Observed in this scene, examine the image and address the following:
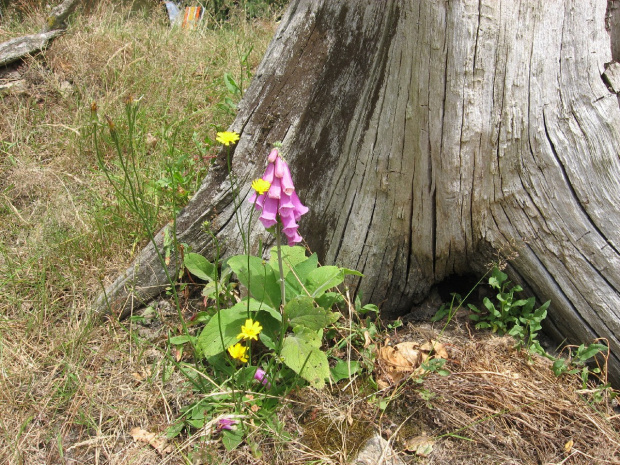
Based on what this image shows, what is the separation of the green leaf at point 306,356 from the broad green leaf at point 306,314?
0.04 metres

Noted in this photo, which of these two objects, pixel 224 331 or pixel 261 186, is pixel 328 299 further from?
pixel 261 186

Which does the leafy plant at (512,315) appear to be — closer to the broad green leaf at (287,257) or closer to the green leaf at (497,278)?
the green leaf at (497,278)

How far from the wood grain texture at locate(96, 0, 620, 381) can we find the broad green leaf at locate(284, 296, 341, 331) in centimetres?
49

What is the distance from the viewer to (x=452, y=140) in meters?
2.18

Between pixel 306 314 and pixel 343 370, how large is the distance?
354 mm

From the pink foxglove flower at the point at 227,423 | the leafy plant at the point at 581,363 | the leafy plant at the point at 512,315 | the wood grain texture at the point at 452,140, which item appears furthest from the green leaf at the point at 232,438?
the leafy plant at the point at 581,363

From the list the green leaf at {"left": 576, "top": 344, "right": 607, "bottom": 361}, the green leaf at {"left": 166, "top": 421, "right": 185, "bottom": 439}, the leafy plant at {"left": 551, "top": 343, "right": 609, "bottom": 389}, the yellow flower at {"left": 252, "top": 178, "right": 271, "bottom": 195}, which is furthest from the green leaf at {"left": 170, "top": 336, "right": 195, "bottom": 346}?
the green leaf at {"left": 576, "top": 344, "right": 607, "bottom": 361}

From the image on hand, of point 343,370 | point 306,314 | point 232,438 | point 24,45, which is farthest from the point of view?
point 24,45

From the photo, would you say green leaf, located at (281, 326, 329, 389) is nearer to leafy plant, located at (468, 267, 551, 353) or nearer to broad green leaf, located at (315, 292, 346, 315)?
broad green leaf, located at (315, 292, 346, 315)

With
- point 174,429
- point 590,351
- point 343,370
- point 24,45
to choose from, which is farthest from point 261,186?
point 24,45

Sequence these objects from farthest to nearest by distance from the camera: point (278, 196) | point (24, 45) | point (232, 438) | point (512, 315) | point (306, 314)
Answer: point (24, 45)
point (512, 315)
point (306, 314)
point (232, 438)
point (278, 196)

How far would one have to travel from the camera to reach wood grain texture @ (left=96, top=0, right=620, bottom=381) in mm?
2104

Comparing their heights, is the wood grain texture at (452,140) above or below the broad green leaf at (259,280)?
above

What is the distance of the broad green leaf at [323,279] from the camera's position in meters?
2.33
